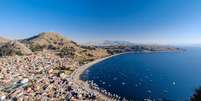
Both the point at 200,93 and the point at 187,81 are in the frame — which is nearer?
the point at 200,93

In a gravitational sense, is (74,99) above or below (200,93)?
below

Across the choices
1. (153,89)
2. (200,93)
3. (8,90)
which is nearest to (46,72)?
(8,90)

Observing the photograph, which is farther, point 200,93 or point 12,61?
point 12,61

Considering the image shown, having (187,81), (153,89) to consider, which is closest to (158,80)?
(187,81)

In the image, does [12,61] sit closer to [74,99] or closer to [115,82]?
[115,82]

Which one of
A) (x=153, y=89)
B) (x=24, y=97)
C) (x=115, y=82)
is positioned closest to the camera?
(x=24, y=97)

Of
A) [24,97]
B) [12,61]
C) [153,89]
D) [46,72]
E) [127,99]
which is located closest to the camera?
[24,97]

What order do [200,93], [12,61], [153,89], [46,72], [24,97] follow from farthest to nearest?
[12,61]
[46,72]
[153,89]
[24,97]
[200,93]

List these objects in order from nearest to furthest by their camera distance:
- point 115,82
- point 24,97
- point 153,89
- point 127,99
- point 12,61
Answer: point 24,97 < point 127,99 < point 153,89 < point 115,82 < point 12,61

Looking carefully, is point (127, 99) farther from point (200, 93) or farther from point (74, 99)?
point (200, 93)
